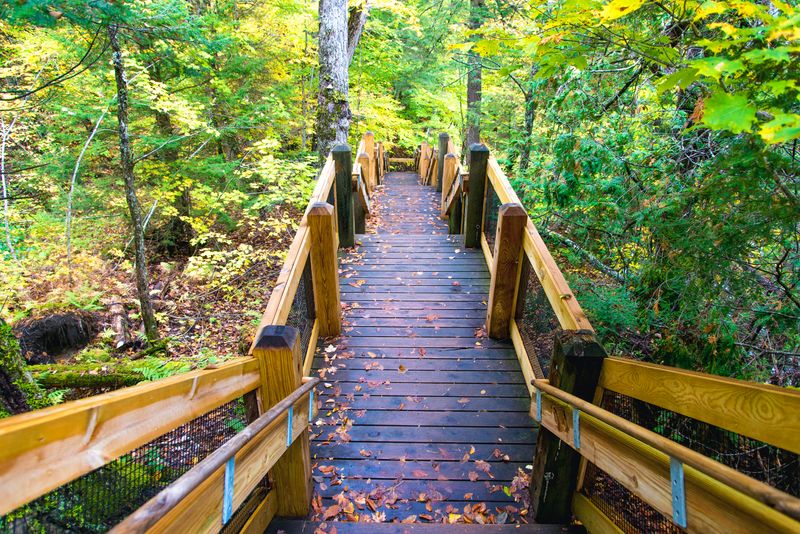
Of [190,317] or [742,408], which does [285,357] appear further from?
[190,317]

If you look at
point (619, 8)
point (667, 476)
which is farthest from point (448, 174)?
point (667, 476)

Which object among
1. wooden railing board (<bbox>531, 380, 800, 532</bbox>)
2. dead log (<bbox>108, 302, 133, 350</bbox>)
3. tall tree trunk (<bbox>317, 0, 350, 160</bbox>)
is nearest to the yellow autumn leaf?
wooden railing board (<bbox>531, 380, 800, 532</bbox>)

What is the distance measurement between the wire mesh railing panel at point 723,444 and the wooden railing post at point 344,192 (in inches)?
178

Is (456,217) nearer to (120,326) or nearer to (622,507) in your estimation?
(622,507)

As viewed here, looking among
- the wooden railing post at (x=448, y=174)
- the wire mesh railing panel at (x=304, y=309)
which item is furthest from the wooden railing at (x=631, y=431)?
the wooden railing post at (x=448, y=174)

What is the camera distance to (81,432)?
3.25 ft

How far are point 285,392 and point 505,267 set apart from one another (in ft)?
8.17

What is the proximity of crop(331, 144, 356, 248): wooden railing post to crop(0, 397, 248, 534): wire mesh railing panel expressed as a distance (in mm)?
4395

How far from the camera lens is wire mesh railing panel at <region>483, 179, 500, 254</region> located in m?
5.36

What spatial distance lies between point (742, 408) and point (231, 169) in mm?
9213

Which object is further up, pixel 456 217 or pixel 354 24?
pixel 354 24

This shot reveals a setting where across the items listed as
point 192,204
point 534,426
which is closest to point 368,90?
point 192,204

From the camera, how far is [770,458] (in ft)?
6.01

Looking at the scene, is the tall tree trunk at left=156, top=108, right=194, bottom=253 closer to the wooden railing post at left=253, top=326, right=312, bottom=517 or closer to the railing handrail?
the wooden railing post at left=253, top=326, right=312, bottom=517
